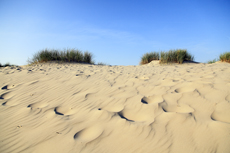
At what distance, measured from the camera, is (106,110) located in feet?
6.88

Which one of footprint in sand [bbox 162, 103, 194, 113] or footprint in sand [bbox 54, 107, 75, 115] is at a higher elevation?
footprint in sand [bbox 162, 103, 194, 113]

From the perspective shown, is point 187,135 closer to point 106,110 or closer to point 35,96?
point 106,110

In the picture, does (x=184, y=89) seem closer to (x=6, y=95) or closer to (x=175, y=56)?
(x=6, y=95)

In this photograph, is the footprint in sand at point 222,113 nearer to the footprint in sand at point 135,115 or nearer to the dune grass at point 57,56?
the footprint in sand at point 135,115

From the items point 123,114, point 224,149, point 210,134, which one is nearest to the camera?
point 224,149

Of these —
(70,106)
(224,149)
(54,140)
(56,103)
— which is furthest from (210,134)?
(56,103)

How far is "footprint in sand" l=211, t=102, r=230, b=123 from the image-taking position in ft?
5.66

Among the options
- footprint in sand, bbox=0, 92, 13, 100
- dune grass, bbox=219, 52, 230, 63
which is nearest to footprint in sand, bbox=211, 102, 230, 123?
footprint in sand, bbox=0, 92, 13, 100

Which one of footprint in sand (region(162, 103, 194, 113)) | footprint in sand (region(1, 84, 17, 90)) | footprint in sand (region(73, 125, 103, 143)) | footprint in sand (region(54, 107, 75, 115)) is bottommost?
footprint in sand (region(73, 125, 103, 143))

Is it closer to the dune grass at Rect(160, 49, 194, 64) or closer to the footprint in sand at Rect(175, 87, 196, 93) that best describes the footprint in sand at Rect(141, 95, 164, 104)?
the footprint in sand at Rect(175, 87, 196, 93)

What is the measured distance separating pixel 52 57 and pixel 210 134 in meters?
9.95

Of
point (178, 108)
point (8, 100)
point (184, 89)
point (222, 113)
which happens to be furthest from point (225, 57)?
point (8, 100)

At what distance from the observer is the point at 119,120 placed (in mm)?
1815

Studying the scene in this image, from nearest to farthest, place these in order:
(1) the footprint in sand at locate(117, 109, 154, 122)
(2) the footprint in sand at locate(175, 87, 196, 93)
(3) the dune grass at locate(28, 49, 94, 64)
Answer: (1) the footprint in sand at locate(117, 109, 154, 122)
(2) the footprint in sand at locate(175, 87, 196, 93)
(3) the dune grass at locate(28, 49, 94, 64)
